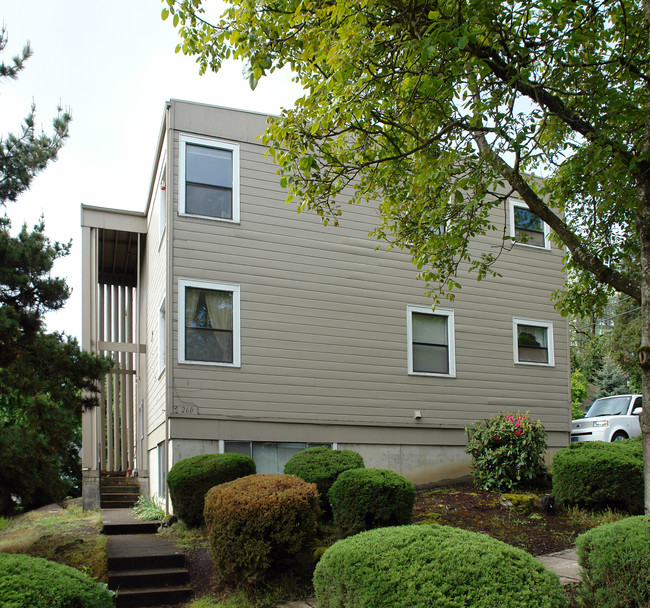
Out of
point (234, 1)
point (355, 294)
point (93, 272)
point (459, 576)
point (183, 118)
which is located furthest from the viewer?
point (93, 272)

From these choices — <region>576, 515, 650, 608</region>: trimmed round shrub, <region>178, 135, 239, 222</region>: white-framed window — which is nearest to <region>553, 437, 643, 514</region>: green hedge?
<region>576, 515, 650, 608</region>: trimmed round shrub

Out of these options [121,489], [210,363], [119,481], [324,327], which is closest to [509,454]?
[324,327]

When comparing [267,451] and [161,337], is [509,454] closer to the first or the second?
[267,451]

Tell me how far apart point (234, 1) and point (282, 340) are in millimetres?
6409

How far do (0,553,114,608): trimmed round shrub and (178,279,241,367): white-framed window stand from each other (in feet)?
22.5

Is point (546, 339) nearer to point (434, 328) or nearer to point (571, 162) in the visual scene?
point (434, 328)

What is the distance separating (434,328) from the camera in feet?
47.3

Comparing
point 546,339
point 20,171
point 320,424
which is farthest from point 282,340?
point 546,339

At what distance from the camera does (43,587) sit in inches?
181

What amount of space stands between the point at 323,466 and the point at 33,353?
4.25 meters

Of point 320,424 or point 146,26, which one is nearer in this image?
point 146,26

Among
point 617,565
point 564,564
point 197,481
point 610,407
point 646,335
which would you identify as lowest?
point 564,564

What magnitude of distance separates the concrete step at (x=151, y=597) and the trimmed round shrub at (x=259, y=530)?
525 millimetres

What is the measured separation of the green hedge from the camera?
9992 mm
